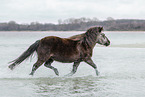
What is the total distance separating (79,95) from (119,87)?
1.13 m

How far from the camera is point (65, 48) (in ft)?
20.0

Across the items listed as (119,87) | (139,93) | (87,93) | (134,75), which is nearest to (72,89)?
(87,93)

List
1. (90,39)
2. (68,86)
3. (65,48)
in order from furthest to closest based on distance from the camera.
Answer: (90,39)
(65,48)
(68,86)

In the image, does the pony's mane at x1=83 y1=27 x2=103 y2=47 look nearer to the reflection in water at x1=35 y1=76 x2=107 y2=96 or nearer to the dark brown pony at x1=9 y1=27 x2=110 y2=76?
the dark brown pony at x1=9 y1=27 x2=110 y2=76

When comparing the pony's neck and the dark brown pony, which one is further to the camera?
the pony's neck

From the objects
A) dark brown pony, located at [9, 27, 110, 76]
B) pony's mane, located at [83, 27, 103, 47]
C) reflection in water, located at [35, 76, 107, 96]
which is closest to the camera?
reflection in water, located at [35, 76, 107, 96]

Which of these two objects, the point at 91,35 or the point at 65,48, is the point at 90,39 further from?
the point at 65,48

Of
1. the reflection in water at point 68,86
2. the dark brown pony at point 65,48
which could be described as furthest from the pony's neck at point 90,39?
the reflection in water at point 68,86

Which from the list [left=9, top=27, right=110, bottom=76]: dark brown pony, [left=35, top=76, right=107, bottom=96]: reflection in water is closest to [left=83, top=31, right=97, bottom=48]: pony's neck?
[left=9, top=27, right=110, bottom=76]: dark brown pony

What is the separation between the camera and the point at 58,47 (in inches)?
237

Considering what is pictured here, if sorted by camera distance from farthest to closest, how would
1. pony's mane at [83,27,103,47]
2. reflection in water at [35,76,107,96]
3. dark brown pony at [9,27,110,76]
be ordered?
pony's mane at [83,27,103,47] → dark brown pony at [9,27,110,76] → reflection in water at [35,76,107,96]

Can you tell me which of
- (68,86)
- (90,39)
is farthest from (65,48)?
(68,86)

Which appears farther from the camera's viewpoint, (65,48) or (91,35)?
(91,35)

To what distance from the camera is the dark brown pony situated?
6.00m
